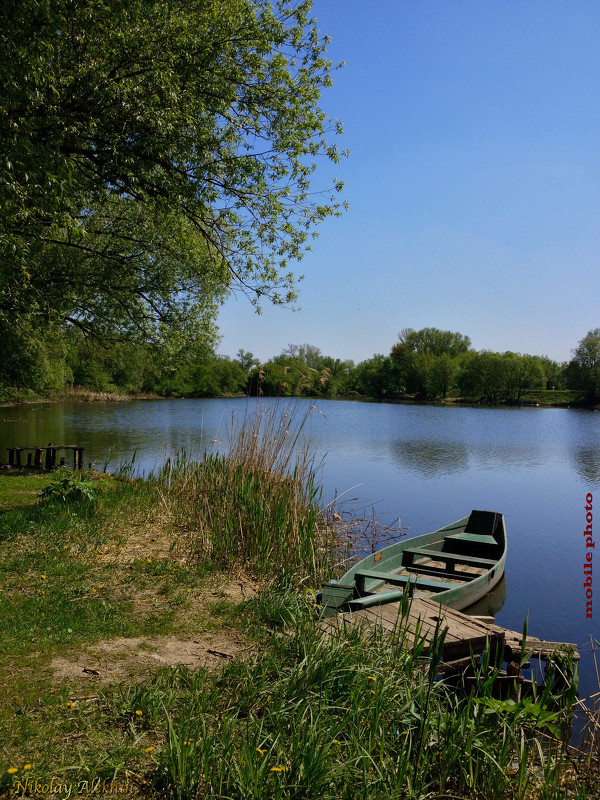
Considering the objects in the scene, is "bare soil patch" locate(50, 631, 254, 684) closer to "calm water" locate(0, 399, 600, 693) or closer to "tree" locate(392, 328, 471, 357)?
"calm water" locate(0, 399, 600, 693)

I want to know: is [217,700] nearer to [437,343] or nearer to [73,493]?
[73,493]

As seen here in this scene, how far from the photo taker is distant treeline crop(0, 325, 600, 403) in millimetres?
15828

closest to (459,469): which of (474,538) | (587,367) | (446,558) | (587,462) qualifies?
(587,462)

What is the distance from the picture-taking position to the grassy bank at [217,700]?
2.62 metres

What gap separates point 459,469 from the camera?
2161 cm

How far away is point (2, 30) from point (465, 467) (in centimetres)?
1977

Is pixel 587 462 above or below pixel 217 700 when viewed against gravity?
below

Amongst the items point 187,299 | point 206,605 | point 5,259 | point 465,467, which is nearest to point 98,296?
point 187,299

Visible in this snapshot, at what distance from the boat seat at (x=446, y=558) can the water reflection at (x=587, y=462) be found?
11.9m

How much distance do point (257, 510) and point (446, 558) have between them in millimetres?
3536

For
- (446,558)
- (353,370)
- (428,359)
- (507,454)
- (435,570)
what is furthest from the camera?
(353,370)

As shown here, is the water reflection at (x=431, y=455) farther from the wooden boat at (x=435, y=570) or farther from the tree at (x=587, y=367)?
the tree at (x=587, y=367)

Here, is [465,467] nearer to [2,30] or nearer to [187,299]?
[187,299]

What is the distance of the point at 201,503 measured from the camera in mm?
7453
